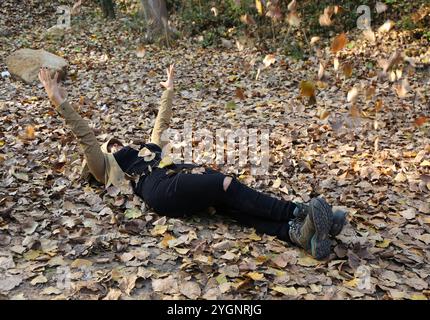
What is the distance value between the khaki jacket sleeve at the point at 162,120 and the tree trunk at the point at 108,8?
11538 millimetres

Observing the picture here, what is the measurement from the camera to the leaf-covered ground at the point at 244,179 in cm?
298

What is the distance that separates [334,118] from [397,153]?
1.44 m

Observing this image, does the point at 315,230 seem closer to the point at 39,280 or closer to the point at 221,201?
the point at 221,201

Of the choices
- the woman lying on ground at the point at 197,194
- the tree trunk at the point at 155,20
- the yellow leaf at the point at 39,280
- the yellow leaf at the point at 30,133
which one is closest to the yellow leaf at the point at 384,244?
the woman lying on ground at the point at 197,194

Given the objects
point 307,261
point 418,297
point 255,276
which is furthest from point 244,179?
point 418,297

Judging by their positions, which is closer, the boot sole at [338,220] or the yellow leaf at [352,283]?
the yellow leaf at [352,283]

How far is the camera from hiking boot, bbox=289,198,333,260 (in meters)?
3.10

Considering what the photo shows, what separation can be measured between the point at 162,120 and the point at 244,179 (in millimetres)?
1086

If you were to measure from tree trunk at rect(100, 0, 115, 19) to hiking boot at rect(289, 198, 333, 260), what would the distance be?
540 inches

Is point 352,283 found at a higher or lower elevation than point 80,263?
lower

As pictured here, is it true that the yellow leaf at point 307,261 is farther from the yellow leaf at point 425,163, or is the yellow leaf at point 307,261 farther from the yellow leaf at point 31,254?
the yellow leaf at point 425,163

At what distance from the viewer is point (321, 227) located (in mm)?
3119

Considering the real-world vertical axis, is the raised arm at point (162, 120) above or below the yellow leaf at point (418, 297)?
above

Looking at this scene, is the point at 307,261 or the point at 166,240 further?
the point at 166,240
